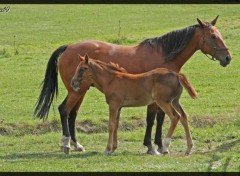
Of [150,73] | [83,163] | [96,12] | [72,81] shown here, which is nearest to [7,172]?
[83,163]

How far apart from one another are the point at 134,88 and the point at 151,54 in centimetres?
124

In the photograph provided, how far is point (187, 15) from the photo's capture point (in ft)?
128

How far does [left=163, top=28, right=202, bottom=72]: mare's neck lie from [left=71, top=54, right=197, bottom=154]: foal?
949mm

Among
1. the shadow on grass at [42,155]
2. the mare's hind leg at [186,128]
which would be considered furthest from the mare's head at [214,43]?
the shadow on grass at [42,155]

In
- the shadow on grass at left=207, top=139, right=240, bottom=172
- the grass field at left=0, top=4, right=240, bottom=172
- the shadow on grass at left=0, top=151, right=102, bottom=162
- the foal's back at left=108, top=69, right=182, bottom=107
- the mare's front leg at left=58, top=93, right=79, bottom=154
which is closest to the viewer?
the shadow on grass at left=207, top=139, right=240, bottom=172

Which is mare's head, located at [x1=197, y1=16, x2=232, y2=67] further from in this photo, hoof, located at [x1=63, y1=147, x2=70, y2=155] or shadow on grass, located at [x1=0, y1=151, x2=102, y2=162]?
hoof, located at [x1=63, y1=147, x2=70, y2=155]

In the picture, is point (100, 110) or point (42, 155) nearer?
point (42, 155)

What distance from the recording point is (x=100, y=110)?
62.3ft

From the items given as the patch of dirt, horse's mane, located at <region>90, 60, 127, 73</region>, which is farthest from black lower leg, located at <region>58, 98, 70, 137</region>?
the patch of dirt

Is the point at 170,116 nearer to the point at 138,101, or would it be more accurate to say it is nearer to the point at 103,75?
the point at 138,101

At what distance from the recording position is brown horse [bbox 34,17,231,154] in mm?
→ 14914

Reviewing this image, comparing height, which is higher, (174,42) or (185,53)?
(174,42)

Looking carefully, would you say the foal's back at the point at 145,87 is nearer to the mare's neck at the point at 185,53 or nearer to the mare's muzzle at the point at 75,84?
the mare's muzzle at the point at 75,84

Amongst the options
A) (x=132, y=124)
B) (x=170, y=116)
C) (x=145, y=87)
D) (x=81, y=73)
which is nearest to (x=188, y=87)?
(x=170, y=116)
